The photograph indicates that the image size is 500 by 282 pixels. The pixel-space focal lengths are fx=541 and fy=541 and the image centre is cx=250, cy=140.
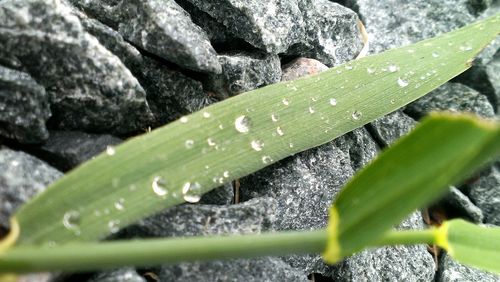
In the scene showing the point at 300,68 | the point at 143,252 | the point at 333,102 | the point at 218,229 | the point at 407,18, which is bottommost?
the point at 143,252

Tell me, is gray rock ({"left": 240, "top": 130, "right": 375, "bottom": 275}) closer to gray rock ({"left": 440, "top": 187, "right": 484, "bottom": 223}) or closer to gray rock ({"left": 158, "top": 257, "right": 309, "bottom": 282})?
gray rock ({"left": 158, "top": 257, "right": 309, "bottom": 282})

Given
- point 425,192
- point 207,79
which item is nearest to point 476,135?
point 425,192

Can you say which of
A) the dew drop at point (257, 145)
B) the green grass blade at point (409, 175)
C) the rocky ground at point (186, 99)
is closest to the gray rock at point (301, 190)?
the rocky ground at point (186, 99)

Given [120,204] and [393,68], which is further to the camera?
[393,68]

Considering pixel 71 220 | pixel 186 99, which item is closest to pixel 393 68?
pixel 186 99

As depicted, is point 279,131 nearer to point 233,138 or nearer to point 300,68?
point 233,138

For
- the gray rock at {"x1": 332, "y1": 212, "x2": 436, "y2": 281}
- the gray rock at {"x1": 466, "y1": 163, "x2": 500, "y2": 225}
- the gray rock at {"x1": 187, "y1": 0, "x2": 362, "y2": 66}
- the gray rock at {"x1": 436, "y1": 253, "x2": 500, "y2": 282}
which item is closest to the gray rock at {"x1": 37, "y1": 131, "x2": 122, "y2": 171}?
the gray rock at {"x1": 187, "y1": 0, "x2": 362, "y2": 66}

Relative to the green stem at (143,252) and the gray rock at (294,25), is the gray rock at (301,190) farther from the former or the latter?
the green stem at (143,252)
